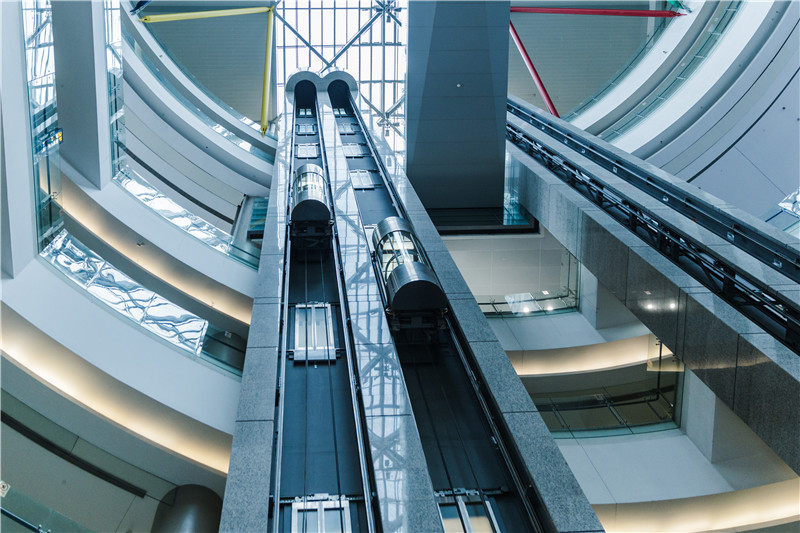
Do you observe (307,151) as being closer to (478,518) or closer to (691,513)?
(691,513)

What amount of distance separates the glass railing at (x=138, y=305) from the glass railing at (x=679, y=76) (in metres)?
15.5

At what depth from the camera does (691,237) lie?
31.3 ft

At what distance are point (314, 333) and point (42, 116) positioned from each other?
477 centimetres

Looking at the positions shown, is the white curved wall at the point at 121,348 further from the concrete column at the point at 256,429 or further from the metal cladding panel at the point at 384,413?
the metal cladding panel at the point at 384,413

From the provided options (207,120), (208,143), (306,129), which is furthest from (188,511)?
(207,120)

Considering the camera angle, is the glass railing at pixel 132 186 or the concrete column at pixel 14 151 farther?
the glass railing at pixel 132 186

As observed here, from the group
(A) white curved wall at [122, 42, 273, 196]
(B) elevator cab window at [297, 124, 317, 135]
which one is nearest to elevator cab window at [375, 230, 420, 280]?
(A) white curved wall at [122, 42, 273, 196]

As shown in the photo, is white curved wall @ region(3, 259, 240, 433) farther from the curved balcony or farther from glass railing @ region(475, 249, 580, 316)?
the curved balcony

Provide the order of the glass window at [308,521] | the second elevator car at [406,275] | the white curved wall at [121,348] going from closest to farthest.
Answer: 1. the glass window at [308,521]
2. the white curved wall at [121,348]
3. the second elevator car at [406,275]

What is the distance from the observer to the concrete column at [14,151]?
840cm

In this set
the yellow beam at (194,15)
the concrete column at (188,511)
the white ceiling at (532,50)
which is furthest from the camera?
the white ceiling at (532,50)

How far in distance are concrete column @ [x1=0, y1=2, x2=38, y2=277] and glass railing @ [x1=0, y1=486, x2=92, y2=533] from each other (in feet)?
13.4

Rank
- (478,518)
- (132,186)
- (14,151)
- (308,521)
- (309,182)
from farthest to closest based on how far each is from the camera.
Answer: (132,186), (309,182), (14,151), (478,518), (308,521)

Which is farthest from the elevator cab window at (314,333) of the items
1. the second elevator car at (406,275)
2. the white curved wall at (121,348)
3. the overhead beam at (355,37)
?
the overhead beam at (355,37)
